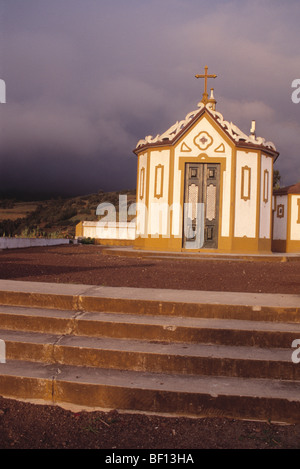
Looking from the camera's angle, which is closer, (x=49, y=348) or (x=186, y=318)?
(x=49, y=348)

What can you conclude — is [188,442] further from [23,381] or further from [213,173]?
[213,173]

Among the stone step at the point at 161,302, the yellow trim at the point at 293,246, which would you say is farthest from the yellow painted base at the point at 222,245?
the stone step at the point at 161,302

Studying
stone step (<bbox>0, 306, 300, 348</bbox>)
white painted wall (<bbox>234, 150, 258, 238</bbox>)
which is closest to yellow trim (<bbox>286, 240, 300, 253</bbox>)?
white painted wall (<bbox>234, 150, 258, 238</bbox>)

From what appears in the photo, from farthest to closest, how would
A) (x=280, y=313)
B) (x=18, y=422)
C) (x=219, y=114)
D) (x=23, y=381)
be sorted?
(x=219, y=114) → (x=280, y=313) → (x=23, y=381) → (x=18, y=422)

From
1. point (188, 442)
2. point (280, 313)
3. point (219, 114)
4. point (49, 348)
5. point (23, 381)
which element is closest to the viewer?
point (188, 442)

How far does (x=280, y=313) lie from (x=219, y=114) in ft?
41.2

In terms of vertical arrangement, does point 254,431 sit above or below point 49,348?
below

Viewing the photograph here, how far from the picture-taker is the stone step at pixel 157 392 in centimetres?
319

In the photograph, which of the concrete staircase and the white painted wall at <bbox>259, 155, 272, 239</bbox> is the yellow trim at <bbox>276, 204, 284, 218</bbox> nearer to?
the white painted wall at <bbox>259, 155, 272, 239</bbox>

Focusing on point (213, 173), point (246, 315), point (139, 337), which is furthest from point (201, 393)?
point (213, 173)

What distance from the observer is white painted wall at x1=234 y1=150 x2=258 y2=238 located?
612 inches

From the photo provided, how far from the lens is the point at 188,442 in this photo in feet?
9.42

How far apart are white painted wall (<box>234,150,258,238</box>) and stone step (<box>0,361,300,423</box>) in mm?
12446

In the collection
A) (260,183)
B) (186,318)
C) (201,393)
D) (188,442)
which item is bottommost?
(188,442)
